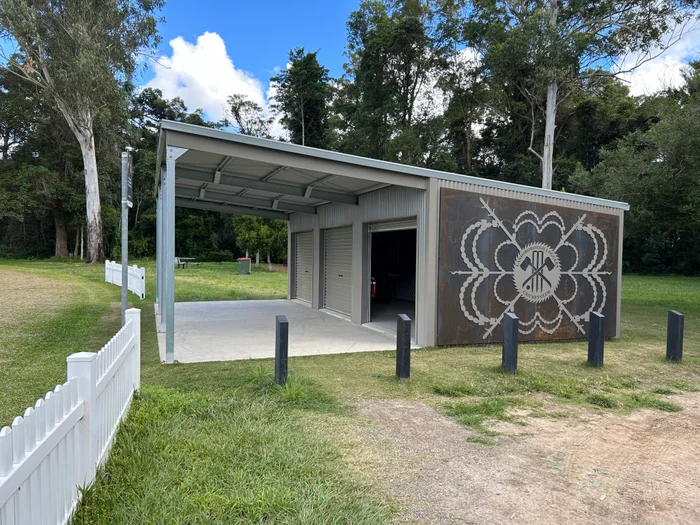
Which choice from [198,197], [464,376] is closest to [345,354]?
[464,376]

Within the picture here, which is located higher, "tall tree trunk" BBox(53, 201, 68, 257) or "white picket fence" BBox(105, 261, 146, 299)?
"tall tree trunk" BBox(53, 201, 68, 257)

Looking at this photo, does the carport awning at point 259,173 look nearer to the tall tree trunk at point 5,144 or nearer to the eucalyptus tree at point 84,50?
the eucalyptus tree at point 84,50

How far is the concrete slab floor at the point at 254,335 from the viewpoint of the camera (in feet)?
23.8

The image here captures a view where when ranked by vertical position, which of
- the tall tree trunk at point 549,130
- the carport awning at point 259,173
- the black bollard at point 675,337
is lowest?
the black bollard at point 675,337

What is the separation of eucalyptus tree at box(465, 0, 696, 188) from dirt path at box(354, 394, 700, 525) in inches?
793

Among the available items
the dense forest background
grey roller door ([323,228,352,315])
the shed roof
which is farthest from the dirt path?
the dense forest background

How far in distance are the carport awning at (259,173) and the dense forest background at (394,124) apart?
14.0m

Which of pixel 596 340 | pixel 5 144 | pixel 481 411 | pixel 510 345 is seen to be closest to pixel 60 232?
pixel 5 144

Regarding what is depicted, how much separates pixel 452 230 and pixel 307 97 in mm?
31592

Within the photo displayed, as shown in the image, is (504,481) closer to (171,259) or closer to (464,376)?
(464,376)

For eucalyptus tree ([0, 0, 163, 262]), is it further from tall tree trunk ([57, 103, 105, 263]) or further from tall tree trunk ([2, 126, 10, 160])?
tall tree trunk ([2, 126, 10, 160])

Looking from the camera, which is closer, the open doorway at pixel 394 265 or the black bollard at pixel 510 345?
the black bollard at pixel 510 345

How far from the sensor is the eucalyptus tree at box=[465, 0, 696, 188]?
20.4 m

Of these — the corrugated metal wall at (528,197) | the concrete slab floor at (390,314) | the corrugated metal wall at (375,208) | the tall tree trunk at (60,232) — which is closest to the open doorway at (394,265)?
the concrete slab floor at (390,314)
